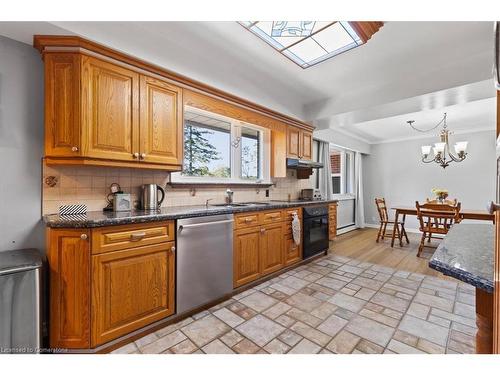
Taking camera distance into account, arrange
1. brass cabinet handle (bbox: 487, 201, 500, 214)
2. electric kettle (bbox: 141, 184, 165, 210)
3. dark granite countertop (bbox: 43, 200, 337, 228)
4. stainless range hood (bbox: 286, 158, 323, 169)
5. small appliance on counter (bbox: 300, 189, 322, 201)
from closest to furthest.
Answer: brass cabinet handle (bbox: 487, 201, 500, 214) → dark granite countertop (bbox: 43, 200, 337, 228) → electric kettle (bbox: 141, 184, 165, 210) → stainless range hood (bbox: 286, 158, 323, 169) → small appliance on counter (bbox: 300, 189, 322, 201)

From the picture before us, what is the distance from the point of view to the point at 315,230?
11.3 feet

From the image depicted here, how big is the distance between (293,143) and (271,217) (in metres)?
1.44

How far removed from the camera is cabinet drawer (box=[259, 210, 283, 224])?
2.66 meters

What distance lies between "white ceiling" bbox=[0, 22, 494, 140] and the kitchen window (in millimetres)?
415

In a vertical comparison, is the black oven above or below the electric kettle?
below

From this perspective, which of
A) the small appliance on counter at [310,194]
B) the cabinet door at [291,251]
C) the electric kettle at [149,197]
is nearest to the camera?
the electric kettle at [149,197]

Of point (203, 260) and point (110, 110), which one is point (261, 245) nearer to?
point (203, 260)

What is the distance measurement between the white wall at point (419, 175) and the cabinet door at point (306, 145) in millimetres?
3549

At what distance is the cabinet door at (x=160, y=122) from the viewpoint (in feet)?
6.59

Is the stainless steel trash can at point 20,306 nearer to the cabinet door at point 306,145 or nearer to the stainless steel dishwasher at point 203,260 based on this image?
the stainless steel dishwasher at point 203,260

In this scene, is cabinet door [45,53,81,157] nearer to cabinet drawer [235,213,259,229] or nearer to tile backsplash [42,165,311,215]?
tile backsplash [42,165,311,215]

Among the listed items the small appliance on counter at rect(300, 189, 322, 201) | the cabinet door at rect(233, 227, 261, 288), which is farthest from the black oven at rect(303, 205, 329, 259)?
the cabinet door at rect(233, 227, 261, 288)

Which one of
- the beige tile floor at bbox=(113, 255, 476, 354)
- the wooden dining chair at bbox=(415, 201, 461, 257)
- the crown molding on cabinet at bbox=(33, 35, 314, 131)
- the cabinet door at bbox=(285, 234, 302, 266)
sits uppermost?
the crown molding on cabinet at bbox=(33, 35, 314, 131)

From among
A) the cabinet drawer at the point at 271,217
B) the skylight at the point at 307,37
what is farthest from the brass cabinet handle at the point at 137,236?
the skylight at the point at 307,37
